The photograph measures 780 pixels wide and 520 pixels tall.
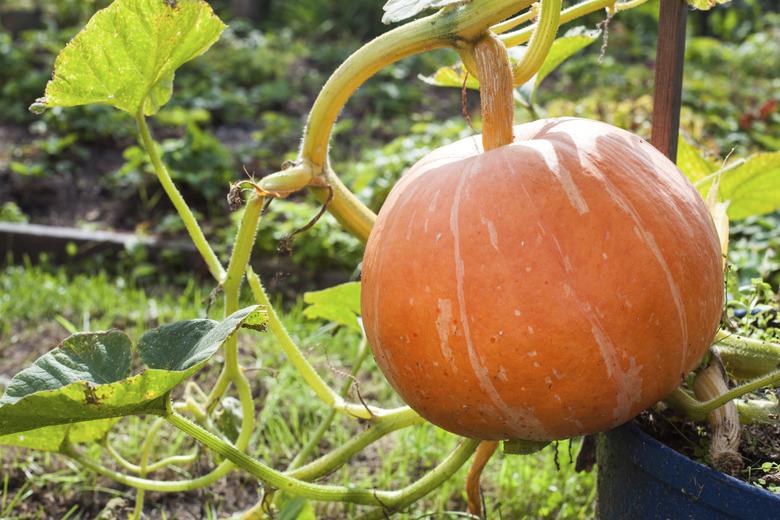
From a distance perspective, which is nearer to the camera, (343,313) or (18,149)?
(343,313)

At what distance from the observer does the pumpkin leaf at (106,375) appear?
3.01 ft

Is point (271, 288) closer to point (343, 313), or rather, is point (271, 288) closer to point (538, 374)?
point (343, 313)

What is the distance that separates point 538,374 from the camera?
36.7 inches

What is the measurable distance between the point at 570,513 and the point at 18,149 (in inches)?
123

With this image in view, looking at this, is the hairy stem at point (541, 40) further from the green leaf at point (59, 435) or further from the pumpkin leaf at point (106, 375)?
the green leaf at point (59, 435)

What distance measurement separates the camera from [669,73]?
3.89 feet

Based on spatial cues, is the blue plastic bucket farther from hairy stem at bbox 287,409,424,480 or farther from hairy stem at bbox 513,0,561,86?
hairy stem at bbox 513,0,561,86

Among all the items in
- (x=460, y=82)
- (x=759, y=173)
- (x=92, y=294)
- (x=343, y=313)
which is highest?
(x=460, y=82)

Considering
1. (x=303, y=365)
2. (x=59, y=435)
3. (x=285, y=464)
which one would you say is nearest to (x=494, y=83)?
(x=303, y=365)

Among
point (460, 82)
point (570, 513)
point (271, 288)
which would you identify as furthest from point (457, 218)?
point (271, 288)

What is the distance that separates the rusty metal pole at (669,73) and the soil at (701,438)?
365 millimetres

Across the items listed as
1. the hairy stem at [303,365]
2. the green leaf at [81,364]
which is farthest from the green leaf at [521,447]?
the green leaf at [81,364]

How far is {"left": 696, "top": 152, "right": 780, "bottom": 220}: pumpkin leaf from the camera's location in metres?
1.38

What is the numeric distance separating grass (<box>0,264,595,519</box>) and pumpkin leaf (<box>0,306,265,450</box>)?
332mm
